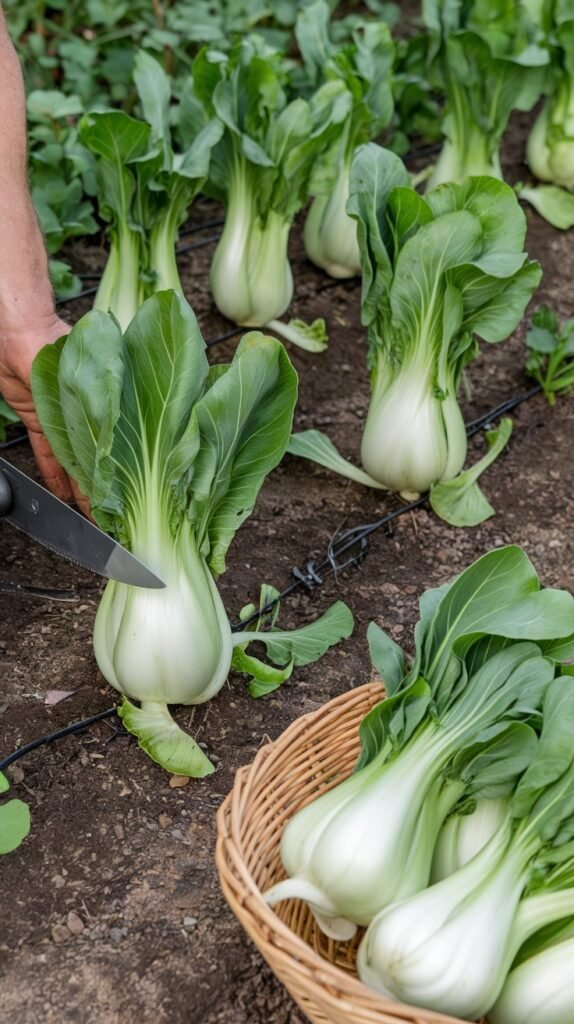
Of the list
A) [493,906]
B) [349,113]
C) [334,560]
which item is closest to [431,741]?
Result: [493,906]

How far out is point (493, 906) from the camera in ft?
6.56

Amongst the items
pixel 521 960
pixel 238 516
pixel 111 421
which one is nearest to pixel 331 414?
pixel 238 516

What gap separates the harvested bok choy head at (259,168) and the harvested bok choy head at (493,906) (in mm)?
2335

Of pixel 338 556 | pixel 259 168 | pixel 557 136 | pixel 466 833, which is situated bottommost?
pixel 338 556

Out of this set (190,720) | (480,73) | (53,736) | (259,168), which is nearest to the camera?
(53,736)

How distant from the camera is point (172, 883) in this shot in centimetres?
248

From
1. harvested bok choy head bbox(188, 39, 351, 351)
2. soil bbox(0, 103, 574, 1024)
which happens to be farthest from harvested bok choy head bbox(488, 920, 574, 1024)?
harvested bok choy head bbox(188, 39, 351, 351)

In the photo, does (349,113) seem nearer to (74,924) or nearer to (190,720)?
(190,720)

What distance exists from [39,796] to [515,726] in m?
1.11

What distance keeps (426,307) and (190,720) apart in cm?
132

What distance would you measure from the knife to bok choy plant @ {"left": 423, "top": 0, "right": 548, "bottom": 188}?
110 inches

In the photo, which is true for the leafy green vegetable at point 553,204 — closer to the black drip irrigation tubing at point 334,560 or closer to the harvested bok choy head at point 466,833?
the black drip irrigation tubing at point 334,560

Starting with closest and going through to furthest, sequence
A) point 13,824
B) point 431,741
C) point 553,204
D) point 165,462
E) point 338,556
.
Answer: point 431,741
point 13,824
point 165,462
point 338,556
point 553,204

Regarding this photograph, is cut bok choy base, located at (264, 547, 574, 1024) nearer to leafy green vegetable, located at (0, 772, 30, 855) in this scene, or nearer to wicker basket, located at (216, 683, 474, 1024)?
wicker basket, located at (216, 683, 474, 1024)
